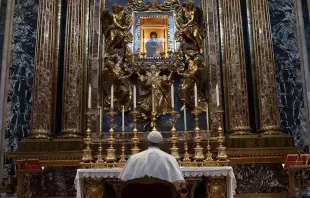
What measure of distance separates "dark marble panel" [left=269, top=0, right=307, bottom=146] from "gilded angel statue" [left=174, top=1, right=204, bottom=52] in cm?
202

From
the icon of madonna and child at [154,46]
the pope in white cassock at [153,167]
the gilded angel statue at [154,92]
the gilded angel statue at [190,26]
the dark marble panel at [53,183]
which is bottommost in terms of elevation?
the dark marble panel at [53,183]

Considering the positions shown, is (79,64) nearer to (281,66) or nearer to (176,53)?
(176,53)

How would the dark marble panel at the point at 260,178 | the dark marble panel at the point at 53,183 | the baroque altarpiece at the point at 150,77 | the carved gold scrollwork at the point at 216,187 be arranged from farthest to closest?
1. the baroque altarpiece at the point at 150,77
2. the dark marble panel at the point at 53,183
3. the dark marble panel at the point at 260,178
4. the carved gold scrollwork at the point at 216,187

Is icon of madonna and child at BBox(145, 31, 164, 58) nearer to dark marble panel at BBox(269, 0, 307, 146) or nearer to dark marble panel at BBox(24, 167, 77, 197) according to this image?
dark marble panel at BBox(269, 0, 307, 146)

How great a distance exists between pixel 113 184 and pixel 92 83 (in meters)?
3.90

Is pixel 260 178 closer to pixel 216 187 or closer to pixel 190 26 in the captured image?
pixel 216 187

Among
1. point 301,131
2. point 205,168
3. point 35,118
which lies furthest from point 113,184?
point 301,131

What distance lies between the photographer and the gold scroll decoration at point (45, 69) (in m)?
11.7

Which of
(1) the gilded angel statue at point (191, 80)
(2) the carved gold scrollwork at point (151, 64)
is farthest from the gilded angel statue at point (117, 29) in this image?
(1) the gilded angel statue at point (191, 80)

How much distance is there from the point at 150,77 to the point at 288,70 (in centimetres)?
369

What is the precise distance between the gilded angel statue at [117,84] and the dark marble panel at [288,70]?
395 cm

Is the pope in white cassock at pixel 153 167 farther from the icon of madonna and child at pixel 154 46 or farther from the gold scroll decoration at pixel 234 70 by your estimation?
the icon of madonna and child at pixel 154 46

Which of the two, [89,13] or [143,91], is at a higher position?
[89,13]

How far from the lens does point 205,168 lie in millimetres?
8594
